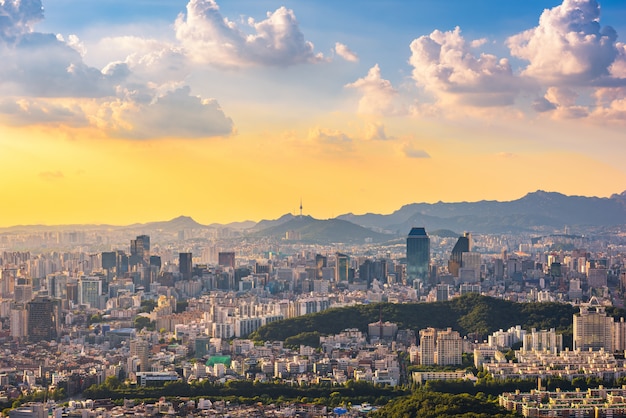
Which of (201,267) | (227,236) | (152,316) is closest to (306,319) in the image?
(152,316)

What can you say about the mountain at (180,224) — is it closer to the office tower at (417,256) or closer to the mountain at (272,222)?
the mountain at (272,222)

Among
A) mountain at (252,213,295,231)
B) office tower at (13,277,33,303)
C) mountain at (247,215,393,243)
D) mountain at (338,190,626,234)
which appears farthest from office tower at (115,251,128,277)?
mountain at (338,190,626,234)

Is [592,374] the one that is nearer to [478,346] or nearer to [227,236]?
[478,346]

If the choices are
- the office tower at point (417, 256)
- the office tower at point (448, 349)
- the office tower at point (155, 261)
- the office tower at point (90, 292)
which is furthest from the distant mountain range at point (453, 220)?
the office tower at point (448, 349)

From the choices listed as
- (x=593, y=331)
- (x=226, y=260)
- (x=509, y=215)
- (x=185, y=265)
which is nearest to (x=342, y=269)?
(x=185, y=265)

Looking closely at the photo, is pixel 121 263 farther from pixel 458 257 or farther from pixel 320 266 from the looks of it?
pixel 458 257
